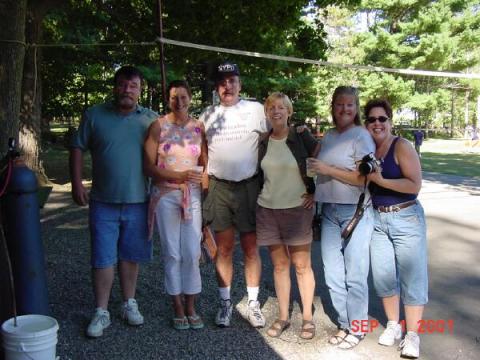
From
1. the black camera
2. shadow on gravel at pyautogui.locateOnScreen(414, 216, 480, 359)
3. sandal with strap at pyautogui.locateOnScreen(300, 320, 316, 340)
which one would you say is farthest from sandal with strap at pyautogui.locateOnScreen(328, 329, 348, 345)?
the black camera

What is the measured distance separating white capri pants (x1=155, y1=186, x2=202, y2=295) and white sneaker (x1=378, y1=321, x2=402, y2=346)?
56.2 inches

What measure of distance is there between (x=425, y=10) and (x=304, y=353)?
32689 mm

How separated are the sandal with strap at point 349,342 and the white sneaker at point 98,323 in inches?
69.9

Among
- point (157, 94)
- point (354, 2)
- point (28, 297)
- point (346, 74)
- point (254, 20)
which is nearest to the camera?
point (28, 297)

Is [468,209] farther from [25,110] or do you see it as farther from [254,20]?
[25,110]

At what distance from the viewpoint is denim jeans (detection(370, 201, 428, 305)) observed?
3.33 meters

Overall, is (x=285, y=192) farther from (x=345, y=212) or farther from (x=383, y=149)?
(x=383, y=149)

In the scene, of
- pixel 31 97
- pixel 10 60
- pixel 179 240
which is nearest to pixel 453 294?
pixel 179 240

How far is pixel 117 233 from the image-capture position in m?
3.87

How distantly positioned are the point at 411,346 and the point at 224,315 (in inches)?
55.9

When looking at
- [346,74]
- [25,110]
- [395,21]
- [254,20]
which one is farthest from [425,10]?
[25,110]

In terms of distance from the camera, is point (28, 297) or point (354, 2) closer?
point (28, 297)

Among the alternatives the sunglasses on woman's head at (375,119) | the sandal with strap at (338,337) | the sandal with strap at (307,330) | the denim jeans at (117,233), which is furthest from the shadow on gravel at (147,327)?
the sunglasses on woman's head at (375,119)

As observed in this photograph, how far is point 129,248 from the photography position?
3.89m
